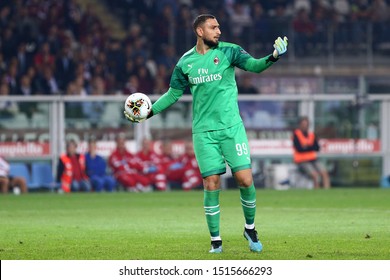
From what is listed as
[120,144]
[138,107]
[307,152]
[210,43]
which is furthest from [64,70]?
[210,43]

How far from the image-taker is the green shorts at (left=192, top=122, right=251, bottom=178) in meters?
13.3

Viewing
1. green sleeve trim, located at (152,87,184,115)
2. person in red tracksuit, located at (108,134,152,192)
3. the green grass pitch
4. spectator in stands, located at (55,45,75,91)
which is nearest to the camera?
the green grass pitch

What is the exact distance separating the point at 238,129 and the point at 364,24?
23049 mm

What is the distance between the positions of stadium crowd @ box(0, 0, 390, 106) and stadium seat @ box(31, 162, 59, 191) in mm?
1641

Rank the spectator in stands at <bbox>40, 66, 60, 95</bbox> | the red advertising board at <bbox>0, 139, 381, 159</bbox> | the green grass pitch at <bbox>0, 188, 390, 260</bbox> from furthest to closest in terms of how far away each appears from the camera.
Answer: the spectator in stands at <bbox>40, 66, 60, 95</bbox>, the red advertising board at <bbox>0, 139, 381, 159</bbox>, the green grass pitch at <bbox>0, 188, 390, 260</bbox>

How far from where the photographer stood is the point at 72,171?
28891 mm

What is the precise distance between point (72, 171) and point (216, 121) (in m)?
15.8

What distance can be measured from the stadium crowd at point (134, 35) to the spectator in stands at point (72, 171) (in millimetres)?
2695

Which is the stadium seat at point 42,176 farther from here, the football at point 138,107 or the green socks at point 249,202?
the green socks at point 249,202

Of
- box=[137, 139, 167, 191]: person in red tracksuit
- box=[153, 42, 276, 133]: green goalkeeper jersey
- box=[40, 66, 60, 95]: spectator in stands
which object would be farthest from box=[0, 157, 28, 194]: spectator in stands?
box=[153, 42, 276, 133]: green goalkeeper jersey

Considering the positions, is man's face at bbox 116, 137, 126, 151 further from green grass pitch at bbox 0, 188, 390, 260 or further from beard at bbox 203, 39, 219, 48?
beard at bbox 203, 39, 219, 48

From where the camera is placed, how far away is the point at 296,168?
31.0 meters

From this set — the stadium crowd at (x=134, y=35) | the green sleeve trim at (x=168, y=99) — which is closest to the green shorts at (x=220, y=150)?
the green sleeve trim at (x=168, y=99)

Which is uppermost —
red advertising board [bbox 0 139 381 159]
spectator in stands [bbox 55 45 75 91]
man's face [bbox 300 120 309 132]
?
spectator in stands [bbox 55 45 75 91]
